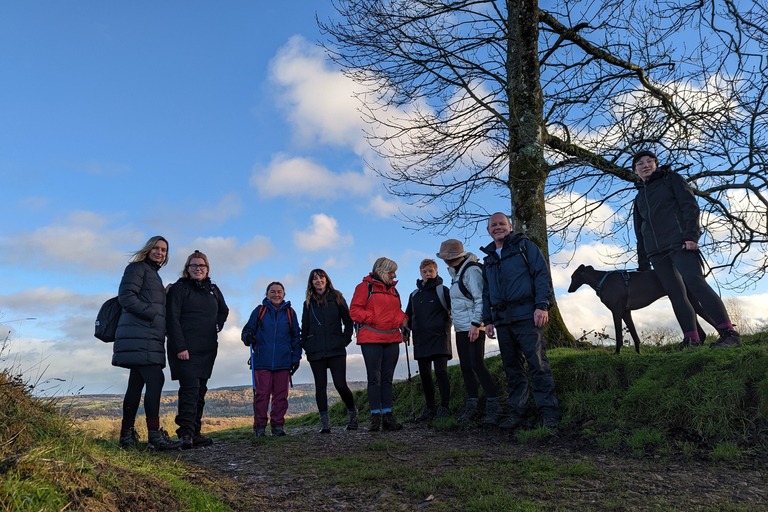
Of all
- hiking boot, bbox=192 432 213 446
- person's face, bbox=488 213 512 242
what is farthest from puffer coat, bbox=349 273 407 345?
hiking boot, bbox=192 432 213 446

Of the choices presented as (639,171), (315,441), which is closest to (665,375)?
(639,171)

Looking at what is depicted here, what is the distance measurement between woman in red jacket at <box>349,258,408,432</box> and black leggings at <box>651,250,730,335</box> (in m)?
3.64

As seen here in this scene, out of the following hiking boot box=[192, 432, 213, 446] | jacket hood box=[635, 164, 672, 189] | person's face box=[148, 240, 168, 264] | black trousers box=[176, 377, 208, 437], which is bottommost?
→ hiking boot box=[192, 432, 213, 446]

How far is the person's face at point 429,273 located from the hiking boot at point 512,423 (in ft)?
7.59

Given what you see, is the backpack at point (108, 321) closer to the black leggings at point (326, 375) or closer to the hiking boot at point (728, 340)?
the black leggings at point (326, 375)

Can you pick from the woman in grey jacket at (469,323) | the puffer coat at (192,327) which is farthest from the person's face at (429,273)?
the puffer coat at (192,327)

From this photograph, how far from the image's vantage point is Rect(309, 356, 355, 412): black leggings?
24.7 feet

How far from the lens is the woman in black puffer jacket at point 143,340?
618cm

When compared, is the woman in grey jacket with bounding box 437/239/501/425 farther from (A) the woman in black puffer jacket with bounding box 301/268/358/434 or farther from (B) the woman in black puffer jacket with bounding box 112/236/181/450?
(B) the woman in black puffer jacket with bounding box 112/236/181/450

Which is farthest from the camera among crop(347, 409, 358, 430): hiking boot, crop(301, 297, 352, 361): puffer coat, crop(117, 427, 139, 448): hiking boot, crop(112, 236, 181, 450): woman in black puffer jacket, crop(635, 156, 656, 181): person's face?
crop(347, 409, 358, 430): hiking boot

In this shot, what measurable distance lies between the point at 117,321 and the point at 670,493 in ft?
20.4

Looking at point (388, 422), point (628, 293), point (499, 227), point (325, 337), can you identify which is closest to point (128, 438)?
point (325, 337)

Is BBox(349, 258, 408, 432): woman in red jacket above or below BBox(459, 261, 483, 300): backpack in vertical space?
below

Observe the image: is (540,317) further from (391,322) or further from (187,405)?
(187,405)
